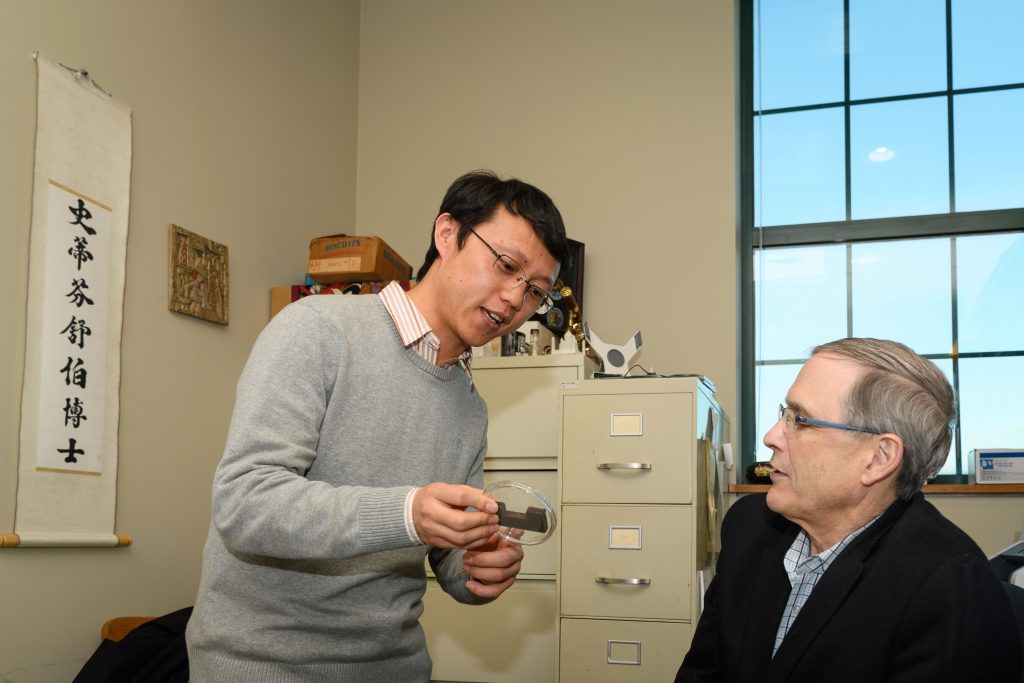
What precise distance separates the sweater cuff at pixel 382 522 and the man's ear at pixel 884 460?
0.86 meters

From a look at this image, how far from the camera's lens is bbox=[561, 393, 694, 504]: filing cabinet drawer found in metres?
3.00

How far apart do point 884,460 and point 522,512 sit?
2.18 feet

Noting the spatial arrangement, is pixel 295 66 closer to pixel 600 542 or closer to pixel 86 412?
pixel 86 412

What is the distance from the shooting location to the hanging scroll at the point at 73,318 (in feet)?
8.85

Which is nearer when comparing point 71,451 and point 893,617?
point 893,617

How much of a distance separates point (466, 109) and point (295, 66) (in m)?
0.83

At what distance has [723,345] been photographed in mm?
4027

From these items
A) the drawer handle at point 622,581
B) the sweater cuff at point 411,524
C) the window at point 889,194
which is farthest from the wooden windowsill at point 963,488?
the sweater cuff at point 411,524

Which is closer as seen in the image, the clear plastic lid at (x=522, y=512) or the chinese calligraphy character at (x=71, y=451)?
the clear plastic lid at (x=522, y=512)

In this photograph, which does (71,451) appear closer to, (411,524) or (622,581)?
(622,581)

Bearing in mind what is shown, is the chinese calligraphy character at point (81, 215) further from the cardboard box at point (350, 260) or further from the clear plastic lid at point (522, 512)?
the clear plastic lid at point (522, 512)

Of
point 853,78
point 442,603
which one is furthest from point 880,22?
point 442,603

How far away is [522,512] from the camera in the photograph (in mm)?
1387

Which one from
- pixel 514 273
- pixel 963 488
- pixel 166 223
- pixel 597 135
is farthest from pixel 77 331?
pixel 963 488
